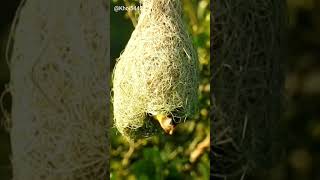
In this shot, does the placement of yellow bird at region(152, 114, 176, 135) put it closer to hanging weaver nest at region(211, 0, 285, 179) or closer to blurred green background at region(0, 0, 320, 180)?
blurred green background at region(0, 0, 320, 180)

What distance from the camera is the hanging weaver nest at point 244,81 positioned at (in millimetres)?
3146

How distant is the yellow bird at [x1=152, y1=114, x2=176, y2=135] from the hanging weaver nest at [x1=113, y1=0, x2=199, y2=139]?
0.02 metres

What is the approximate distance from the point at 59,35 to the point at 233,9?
0.84 meters

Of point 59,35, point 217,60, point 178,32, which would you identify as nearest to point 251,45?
point 217,60

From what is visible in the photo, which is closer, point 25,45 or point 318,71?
point 318,71

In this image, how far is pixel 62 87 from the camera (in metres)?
3.18

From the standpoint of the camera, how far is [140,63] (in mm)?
3051

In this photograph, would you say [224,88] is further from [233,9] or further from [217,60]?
[233,9]

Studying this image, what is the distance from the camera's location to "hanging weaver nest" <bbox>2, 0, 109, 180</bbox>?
3168 millimetres

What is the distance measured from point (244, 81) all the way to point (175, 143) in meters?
0.45

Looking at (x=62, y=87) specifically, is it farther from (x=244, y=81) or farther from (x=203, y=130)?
(x=244, y=81)

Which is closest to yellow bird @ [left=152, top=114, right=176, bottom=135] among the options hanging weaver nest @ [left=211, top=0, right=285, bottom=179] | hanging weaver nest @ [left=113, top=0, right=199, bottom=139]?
hanging weaver nest @ [left=113, top=0, right=199, bottom=139]

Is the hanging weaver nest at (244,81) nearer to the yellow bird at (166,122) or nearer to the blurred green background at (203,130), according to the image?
the blurred green background at (203,130)

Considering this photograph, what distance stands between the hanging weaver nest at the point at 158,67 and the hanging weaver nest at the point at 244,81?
0.16 m
